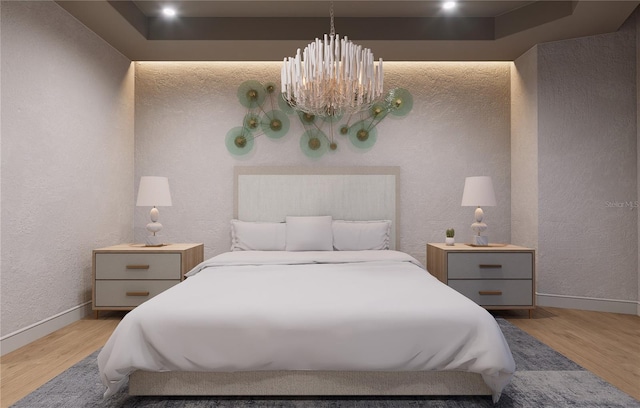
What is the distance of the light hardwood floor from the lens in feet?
7.66

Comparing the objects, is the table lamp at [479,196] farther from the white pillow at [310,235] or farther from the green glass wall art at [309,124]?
the white pillow at [310,235]

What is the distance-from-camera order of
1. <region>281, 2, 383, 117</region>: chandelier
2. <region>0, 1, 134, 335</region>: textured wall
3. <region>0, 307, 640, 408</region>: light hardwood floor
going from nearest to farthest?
<region>0, 307, 640, 408</region>: light hardwood floor, <region>281, 2, 383, 117</region>: chandelier, <region>0, 1, 134, 335</region>: textured wall

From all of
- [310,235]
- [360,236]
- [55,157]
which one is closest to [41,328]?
[55,157]

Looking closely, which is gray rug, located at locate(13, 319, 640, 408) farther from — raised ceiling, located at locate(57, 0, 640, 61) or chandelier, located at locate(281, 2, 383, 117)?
raised ceiling, located at locate(57, 0, 640, 61)

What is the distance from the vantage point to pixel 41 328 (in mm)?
3125

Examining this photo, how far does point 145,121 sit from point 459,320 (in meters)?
3.79

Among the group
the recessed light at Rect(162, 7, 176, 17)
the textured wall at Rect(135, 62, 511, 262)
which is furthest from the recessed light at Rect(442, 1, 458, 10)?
the recessed light at Rect(162, 7, 176, 17)

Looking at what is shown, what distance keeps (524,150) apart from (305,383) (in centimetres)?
333

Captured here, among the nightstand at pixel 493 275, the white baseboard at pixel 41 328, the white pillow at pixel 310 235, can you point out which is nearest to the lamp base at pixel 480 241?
the nightstand at pixel 493 275

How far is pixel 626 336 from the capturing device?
3.14 meters

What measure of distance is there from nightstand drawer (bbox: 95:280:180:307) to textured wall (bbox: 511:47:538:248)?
3300 millimetres

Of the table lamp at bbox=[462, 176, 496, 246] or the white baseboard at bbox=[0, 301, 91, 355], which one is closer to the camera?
the white baseboard at bbox=[0, 301, 91, 355]

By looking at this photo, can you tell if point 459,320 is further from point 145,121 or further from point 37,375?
point 145,121

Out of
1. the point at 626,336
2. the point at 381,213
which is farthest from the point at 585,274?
the point at 381,213
